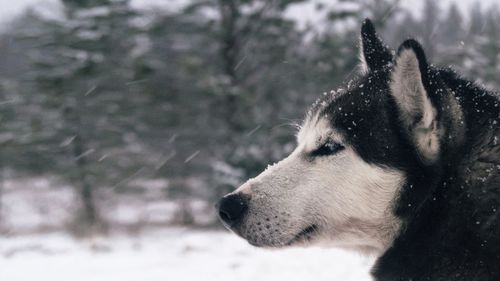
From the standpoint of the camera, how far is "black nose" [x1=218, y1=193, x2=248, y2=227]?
8.29 feet

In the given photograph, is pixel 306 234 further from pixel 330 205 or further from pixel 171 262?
pixel 171 262

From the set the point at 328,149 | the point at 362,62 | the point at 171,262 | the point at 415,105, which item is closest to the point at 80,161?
the point at 171,262

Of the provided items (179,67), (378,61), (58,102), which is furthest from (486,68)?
(378,61)

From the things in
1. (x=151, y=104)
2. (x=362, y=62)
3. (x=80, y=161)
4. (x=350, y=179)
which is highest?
(x=362, y=62)

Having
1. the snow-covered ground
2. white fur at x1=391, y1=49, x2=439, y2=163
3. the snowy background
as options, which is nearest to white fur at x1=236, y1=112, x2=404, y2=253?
white fur at x1=391, y1=49, x2=439, y2=163

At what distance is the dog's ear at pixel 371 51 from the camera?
296cm

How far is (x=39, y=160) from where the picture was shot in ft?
47.7

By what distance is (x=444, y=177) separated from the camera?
7.64 ft

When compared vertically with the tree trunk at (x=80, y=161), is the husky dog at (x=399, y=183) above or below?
above

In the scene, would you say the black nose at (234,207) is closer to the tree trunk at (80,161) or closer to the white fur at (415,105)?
the white fur at (415,105)

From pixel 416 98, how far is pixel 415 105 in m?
0.03

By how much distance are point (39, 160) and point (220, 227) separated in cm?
587

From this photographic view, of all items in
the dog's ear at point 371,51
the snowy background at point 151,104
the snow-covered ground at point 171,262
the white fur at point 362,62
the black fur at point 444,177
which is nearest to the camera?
the black fur at point 444,177

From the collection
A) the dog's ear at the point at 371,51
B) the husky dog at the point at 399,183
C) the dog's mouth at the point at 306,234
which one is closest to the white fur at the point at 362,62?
the dog's ear at the point at 371,51
